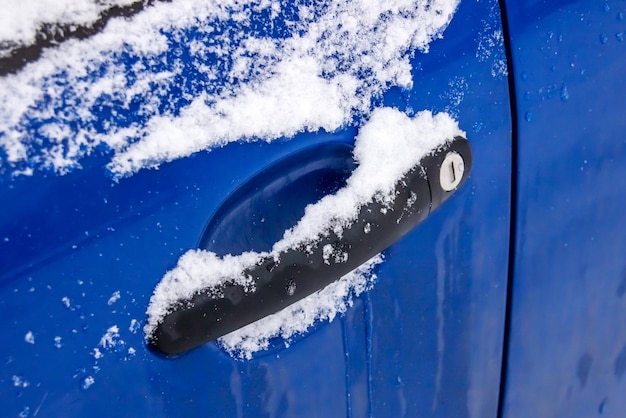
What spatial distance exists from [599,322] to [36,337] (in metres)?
1.14

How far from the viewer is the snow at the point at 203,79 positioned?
0.70 m

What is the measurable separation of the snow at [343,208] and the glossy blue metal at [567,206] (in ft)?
0.64

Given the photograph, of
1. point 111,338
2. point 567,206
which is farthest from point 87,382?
point 567,206

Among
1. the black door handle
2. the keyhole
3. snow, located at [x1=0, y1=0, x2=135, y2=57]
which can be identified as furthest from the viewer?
the keyhole

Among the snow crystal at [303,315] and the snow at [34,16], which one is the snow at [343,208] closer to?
the snow crystal at [303,315]

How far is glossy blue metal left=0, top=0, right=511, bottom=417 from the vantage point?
2.36 feet

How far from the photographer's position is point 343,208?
93cm

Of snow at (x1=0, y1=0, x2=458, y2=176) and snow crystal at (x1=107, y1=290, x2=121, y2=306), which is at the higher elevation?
snow at (x1=0, y1=0, x2=458, y2=176)

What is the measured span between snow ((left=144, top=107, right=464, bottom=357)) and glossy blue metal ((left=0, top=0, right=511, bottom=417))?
0.02 meters

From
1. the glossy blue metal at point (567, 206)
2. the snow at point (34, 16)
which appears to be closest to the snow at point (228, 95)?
the snow at point (34, 16)

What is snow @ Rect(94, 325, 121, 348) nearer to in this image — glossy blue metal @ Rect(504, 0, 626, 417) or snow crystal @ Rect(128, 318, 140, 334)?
snow crystal @ Rect(128, 318, 140, 334)

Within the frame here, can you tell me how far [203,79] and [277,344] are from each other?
0.35 metres

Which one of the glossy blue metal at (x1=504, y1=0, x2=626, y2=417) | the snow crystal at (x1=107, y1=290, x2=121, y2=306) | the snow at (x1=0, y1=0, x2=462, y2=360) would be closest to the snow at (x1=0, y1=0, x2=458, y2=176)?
the snow at (x1=0, y1=0, x2=462, y2=360)

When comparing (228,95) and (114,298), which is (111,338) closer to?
(114,298)
